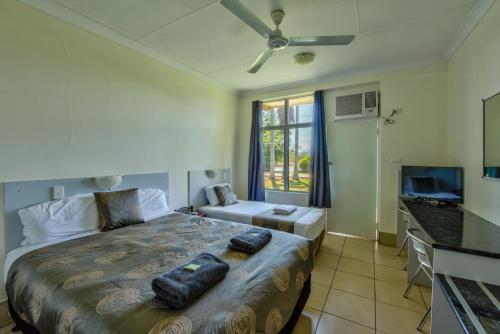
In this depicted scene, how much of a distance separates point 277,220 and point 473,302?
1947mm

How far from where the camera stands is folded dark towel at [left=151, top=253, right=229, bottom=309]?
41.9 inches

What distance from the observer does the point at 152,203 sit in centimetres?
273

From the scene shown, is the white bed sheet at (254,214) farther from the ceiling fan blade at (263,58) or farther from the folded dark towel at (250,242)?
the ceiling fan blade at (263,58)

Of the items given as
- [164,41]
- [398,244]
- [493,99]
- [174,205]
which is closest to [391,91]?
[493,99]

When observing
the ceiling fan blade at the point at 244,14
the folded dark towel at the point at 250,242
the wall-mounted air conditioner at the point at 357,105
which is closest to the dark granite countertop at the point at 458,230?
the folded dark towel at the point at 250,242

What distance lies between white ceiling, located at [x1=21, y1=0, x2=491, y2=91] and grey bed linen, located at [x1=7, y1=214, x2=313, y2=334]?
2.15m

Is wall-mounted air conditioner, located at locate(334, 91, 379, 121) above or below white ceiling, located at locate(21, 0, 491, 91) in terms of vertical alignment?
below

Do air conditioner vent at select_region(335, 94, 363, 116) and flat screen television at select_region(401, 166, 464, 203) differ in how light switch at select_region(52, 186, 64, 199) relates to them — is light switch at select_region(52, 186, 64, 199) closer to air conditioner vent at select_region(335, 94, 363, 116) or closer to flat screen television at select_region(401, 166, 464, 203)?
air conditioner vent at select_region(335, 94, 363, 116)

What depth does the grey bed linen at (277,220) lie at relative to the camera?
279 cm

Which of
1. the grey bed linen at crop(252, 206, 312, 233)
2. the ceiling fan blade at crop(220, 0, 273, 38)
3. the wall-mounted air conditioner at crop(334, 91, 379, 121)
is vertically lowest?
the grey bed linen at crop(252, 206, 312, 233)

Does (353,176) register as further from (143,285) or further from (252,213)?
(143,285)

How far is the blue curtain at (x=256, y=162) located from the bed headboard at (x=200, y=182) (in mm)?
702

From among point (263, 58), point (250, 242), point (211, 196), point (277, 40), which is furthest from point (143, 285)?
point (211, 196)

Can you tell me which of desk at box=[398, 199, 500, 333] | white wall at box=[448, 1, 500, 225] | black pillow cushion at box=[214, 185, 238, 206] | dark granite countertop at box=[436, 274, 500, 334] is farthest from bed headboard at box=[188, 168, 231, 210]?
white wall at box=[448, 1, 500, 225]
